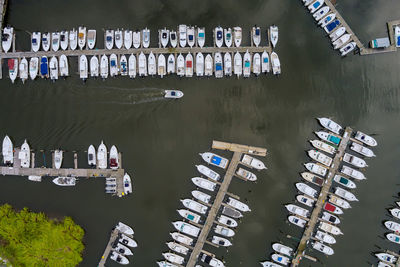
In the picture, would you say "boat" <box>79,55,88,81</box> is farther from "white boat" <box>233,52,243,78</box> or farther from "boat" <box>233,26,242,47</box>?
"boat" <box>233,26,242,47</box>

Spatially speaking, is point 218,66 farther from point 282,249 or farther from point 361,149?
point 282,249

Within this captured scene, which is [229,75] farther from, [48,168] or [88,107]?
[48,168]

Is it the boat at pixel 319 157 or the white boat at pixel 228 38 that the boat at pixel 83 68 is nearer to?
the white boat at pixel 228 38

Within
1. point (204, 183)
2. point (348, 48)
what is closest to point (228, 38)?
point (348, 48)

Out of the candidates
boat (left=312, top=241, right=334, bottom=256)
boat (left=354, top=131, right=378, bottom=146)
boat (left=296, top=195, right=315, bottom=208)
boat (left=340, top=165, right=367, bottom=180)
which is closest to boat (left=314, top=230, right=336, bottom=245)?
boat (left=312, top=241, right=334, bottom=256)

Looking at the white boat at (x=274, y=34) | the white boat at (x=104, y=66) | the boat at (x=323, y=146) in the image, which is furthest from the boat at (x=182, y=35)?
the boat at (x=323, y=146)

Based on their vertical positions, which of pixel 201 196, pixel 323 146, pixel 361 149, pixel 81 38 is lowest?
pixel 201 196

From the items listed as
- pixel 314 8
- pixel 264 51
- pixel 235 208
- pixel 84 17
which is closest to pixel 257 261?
pixel 235 208
